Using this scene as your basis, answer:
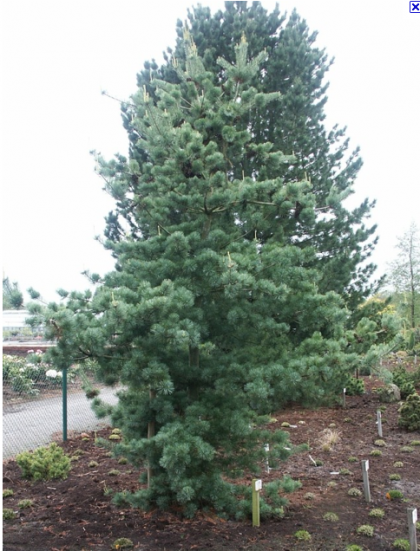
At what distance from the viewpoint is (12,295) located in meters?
3.21

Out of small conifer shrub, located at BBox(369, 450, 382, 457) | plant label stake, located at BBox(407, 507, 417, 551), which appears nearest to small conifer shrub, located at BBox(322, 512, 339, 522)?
plant label stake, located at BBox(407, 507, 417, 551)

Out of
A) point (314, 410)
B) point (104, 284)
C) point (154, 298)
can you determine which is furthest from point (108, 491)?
point (314, 410)

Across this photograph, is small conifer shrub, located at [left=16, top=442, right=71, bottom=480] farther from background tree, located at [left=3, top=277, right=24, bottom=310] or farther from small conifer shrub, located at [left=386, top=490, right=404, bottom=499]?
small conifer shrub, located at [left=386, top=490, right=404, bottom=499]

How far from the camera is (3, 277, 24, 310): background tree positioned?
3219 mm

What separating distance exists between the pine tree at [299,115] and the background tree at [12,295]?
18.0ft

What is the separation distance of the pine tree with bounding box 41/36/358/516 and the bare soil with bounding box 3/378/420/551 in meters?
0.21

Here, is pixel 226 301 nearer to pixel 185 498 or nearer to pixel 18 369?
pixel 185 498

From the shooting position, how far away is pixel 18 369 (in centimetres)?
1077

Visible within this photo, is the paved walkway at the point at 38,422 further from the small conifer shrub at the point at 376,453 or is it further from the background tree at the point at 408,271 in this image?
the background tree at the point at 408,271

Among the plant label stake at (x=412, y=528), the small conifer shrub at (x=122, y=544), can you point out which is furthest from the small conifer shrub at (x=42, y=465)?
the plant label stake at (x=412, y=528)

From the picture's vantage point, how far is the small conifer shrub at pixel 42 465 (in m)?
5.42

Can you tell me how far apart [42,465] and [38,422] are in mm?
3138

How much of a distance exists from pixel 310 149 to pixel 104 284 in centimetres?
617

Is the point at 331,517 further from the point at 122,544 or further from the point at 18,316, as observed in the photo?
the point at 18,316
